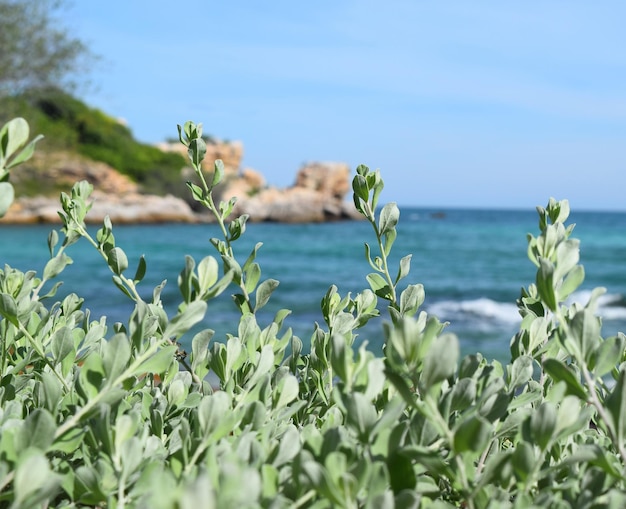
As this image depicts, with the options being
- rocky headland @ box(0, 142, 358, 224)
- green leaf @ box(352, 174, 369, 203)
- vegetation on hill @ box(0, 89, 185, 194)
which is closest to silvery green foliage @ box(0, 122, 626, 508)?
green leaf @ box(352, 174, 369, 203)

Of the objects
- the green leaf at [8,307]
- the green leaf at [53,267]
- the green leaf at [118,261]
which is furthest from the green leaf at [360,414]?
the green leaf at [53,267]

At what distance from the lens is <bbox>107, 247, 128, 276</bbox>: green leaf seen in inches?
45.4

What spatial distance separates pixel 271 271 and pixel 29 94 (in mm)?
15142

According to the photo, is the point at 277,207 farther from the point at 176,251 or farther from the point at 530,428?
the point at 530,428

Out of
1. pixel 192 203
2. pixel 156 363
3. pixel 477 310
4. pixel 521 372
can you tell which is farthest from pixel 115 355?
pixel 192 203

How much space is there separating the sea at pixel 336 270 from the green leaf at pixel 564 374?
278 cm

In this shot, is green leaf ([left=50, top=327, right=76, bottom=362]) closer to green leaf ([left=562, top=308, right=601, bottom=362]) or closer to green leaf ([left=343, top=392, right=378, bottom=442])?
green leaf ([left=343, top=392, right=378, bottom=442])

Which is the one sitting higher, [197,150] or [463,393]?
[197,150]

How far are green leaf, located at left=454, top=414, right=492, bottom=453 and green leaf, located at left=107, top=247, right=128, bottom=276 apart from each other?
2.21 ft

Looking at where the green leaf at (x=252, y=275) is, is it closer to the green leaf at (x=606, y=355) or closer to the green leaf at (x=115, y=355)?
the green leaf at (x=115, y=355)

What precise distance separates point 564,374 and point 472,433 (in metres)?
0.13

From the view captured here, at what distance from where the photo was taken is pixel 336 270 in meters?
22.5

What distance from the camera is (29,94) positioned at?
2964 centimetres

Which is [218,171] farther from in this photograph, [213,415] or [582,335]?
[582,335]
